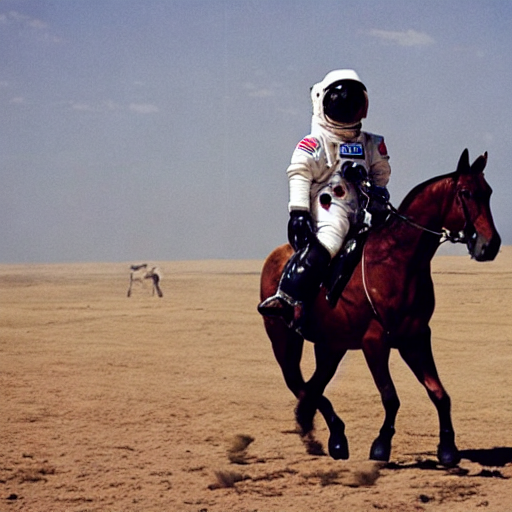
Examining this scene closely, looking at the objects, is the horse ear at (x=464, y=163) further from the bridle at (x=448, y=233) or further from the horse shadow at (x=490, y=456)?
the horse shadow at (x=490, y=456)

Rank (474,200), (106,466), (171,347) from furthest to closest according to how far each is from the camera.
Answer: (171,347) → (106,466) → (474,200)

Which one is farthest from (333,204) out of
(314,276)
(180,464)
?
(180,464)

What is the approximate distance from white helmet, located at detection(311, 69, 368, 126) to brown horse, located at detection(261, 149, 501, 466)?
731mm

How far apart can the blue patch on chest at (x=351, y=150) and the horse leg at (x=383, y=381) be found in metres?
1.24

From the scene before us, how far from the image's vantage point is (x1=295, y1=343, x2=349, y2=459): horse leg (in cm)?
623

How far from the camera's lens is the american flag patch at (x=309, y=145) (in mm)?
5555

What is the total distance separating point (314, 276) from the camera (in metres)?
5.63

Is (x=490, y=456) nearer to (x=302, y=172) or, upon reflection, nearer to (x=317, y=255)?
(x=317, y=255)

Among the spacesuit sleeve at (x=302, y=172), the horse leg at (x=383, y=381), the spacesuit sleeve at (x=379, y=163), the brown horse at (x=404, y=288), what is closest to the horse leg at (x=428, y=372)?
the brown horse at (x=404, y=288)

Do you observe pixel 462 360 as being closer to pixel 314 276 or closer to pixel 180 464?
pixel 180 464

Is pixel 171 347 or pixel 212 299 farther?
pixel 212 299

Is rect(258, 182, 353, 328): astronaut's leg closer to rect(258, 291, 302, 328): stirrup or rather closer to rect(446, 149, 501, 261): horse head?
rect(258, 291, 302, 328): stirrup

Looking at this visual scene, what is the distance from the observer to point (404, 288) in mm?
5727

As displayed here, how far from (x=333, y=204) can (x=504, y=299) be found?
17442 millimetres
